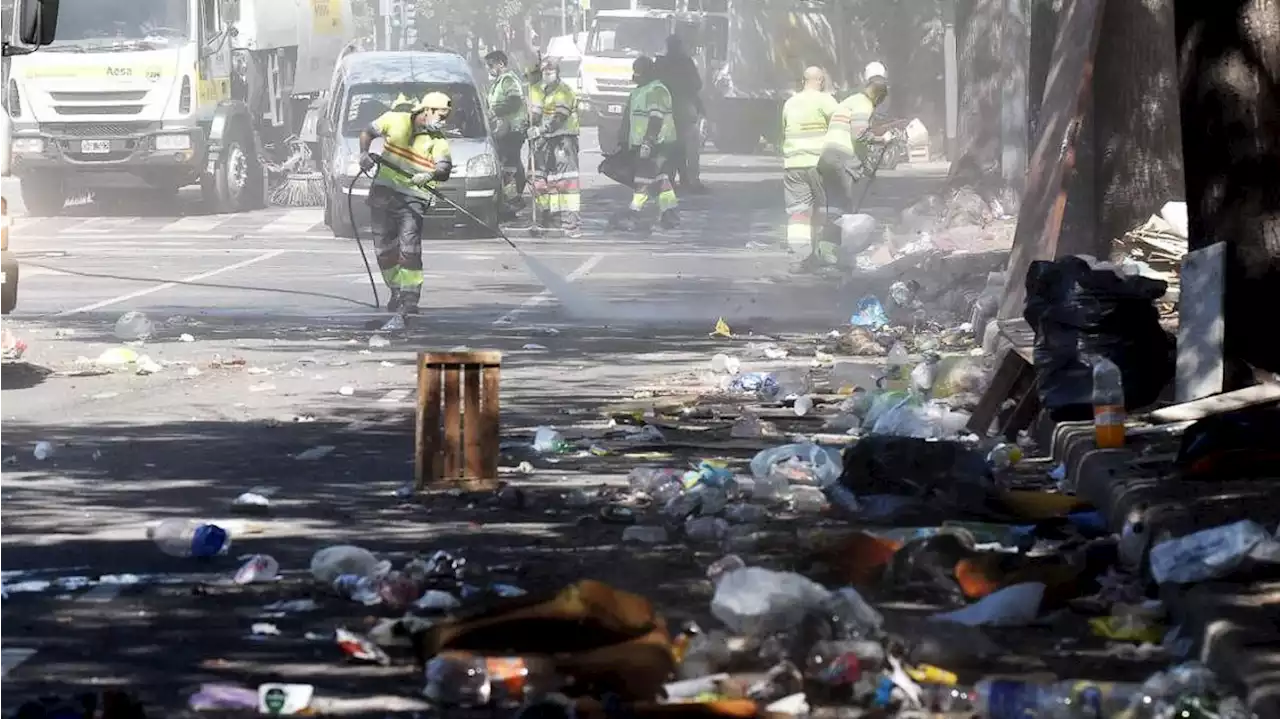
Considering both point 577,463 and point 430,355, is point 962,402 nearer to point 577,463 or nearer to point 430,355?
point 577,463

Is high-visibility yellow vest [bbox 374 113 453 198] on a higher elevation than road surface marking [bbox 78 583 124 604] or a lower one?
higher

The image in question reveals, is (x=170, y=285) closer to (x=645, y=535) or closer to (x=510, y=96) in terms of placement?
(x=510, y=96)

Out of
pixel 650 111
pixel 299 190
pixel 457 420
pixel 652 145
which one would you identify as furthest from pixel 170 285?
pixel 457 420

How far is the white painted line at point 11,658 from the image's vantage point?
584cm

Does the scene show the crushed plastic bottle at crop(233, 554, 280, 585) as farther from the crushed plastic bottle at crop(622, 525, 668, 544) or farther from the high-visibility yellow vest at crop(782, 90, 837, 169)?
the high-visibility yellow vest at crop(782, 90, 837, 169)

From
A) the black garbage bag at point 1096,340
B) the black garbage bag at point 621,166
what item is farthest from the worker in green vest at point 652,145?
the black garbage bag at point 1096,340

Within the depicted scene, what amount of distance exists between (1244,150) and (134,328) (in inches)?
333

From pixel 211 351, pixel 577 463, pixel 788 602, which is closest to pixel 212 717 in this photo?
pixel 788 602

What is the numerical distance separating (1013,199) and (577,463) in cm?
1415

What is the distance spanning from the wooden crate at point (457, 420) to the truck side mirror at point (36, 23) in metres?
1.99

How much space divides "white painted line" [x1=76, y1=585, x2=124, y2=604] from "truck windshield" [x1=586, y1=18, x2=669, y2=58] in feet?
123

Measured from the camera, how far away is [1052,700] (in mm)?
5223

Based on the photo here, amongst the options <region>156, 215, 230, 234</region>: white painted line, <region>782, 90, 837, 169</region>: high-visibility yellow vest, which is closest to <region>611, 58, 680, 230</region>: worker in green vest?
<region>156, 215, 230, 234</region>: white painted line

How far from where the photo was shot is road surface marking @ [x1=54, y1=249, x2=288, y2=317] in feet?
58.1
